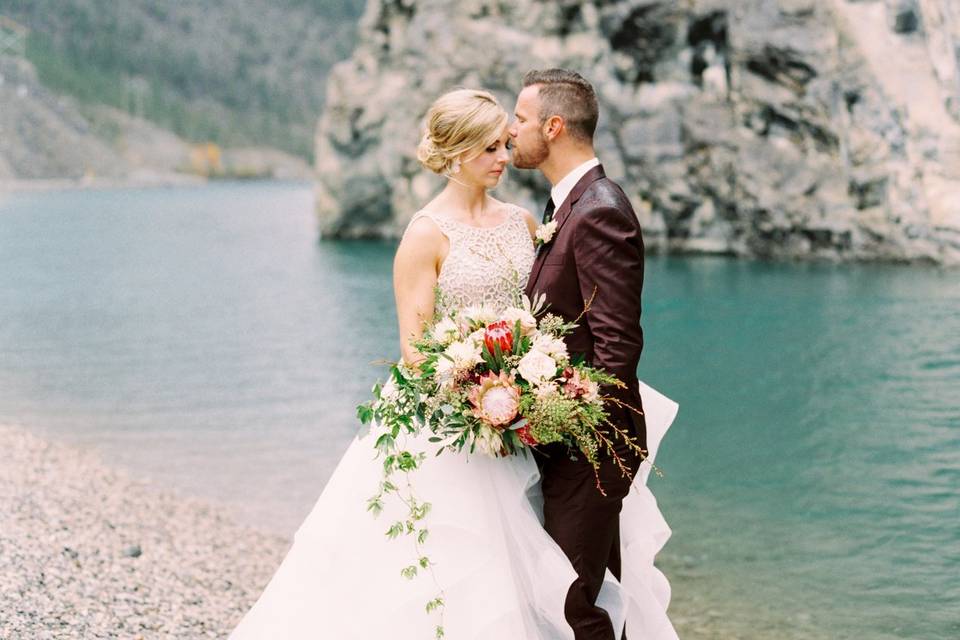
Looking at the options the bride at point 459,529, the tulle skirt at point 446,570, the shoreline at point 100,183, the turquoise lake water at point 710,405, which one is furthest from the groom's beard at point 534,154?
the shoreline at point 100,183

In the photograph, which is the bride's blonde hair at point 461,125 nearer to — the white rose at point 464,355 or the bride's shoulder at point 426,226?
the bride's shoulder at point 426,226

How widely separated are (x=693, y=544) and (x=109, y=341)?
18.2m

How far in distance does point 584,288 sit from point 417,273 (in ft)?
2.43

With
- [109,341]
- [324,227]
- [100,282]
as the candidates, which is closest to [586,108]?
[109,341]

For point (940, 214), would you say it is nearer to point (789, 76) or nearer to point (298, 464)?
point (789, 76)

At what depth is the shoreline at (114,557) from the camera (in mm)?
6449

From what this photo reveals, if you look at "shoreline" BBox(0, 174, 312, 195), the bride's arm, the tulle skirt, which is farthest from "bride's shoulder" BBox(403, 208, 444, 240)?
"shoreline" BBox(0, 174, 312, 195)

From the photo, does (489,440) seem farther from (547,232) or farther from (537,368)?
(547,232)

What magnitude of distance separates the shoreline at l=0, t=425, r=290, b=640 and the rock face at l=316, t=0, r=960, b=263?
33.1 meters

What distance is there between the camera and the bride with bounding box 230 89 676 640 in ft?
13.4

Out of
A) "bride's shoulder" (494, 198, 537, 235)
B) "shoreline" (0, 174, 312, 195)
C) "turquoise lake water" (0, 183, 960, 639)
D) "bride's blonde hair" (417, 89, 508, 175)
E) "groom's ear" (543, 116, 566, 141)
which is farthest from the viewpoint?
"shoreline" (0, 174, 312, 195)

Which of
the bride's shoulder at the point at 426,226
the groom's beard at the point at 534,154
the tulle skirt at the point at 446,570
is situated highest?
the groom's beard at the point at 534,154

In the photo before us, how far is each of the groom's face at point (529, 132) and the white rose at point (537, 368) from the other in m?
0.85

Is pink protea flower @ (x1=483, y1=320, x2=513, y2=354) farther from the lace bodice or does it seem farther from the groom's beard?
the groom's beard
